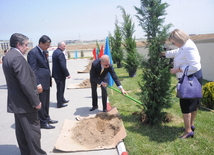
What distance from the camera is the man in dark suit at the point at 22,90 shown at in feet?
8.68

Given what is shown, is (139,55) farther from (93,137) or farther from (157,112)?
(93,137)

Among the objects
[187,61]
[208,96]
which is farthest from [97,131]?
[208,96]

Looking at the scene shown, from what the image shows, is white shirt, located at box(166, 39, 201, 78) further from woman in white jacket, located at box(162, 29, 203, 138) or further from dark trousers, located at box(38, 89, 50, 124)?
dark trousers, located at box(38, 89, 50, 124)

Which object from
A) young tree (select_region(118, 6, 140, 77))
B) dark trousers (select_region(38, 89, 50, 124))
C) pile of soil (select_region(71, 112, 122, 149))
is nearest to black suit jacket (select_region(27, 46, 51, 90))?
dark trousers (select_region(38, 89, 50, 124))

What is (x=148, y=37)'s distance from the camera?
154 inches

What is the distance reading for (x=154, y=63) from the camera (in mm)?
3922

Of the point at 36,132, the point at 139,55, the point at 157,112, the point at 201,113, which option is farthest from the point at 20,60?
the point at 201,113

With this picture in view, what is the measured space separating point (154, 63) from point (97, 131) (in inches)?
72.4

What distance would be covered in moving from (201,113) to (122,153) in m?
2.71

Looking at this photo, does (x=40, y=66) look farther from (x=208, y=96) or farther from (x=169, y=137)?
(x=208, y=96)

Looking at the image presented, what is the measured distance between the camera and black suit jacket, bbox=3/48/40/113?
2.63 metres

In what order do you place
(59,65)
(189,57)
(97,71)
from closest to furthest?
(189,57) → (97,71) → (59,65)

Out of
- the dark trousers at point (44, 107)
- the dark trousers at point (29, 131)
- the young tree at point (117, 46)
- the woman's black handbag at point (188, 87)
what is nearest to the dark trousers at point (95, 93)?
the dark trousers at point (44, 107)

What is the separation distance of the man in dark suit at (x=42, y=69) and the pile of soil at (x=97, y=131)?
0.83 m
